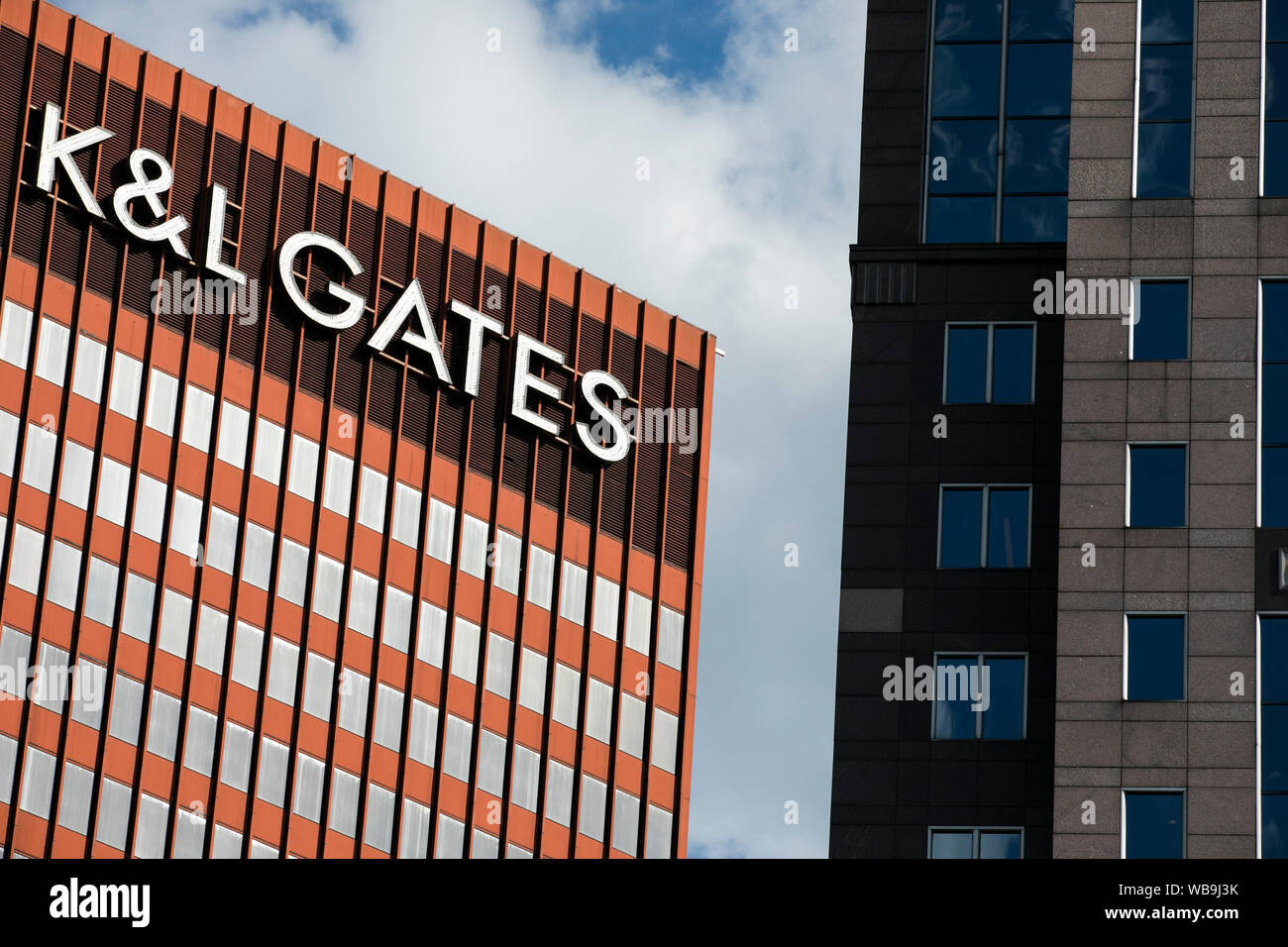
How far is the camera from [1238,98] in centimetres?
5828

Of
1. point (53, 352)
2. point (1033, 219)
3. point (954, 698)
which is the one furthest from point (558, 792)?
point (1033, 219)

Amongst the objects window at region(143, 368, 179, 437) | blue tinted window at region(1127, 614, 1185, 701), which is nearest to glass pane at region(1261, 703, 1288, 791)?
blue tinted window at region(1127, 614, 1185, 701)

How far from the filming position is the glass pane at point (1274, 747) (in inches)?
2051

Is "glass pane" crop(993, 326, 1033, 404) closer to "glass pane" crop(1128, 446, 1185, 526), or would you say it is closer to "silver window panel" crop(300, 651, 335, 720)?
"glass pane" crop(1128, 446, 1185, 526)

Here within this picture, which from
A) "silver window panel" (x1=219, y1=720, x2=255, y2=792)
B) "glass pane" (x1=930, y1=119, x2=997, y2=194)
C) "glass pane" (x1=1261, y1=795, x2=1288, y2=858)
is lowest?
"glass pane" (x1=1261, y1=795, x2=1288, y2=858)

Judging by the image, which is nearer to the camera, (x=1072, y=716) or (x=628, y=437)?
(x=1072, y=716)

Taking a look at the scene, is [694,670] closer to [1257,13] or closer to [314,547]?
[314,547]

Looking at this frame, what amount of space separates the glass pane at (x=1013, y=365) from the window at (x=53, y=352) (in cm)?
3520

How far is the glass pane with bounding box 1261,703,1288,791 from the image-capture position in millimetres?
52094

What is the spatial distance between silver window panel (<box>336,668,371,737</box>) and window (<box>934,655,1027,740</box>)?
33761 mm
